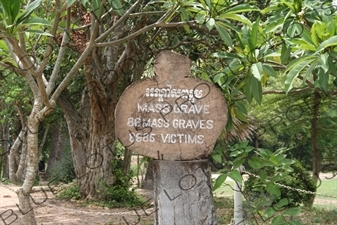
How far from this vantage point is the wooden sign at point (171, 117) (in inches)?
117

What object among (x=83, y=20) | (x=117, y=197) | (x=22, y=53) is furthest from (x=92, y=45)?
(x=117, y=197)

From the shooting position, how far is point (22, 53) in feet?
11.3

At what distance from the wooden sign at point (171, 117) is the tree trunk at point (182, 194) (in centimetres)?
7

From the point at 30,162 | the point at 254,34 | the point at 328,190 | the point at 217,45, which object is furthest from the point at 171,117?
the point at 328,190

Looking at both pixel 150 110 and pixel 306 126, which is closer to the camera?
pixel 150 110

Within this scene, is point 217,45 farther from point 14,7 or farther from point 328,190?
point 328,190

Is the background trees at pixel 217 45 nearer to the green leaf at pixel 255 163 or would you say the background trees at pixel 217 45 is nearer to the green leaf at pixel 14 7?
the green leaf at pixel 14 7

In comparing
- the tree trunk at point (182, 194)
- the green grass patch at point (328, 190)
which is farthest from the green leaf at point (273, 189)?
the green grass patch at point (328, 190)

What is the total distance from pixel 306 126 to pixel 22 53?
→ 5.72 meters

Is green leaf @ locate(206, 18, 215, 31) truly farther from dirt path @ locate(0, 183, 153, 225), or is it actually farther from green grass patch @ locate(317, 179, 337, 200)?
green grass patch @ locate(317, 179, 337, 200)

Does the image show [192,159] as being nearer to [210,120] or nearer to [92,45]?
[210,120]

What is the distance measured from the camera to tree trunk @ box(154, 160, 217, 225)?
9.75 feet

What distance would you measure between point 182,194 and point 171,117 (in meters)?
0.45

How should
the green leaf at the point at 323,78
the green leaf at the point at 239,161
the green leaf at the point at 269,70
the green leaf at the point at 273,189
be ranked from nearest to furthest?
the green leaf at the point at 323,78 → the green leaf at the point at 269,70 → the green leaf at the point at 239,161 → the green leaf at the point at 273,189
